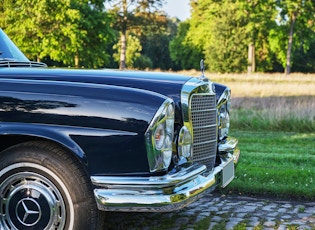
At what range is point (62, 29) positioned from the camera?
92.8ft

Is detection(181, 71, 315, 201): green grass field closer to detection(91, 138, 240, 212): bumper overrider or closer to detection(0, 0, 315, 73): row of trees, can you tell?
detection(91, 138, 240, 212): bumper overrider

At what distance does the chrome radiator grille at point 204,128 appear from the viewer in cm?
407

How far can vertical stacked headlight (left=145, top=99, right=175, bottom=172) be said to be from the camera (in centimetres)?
340

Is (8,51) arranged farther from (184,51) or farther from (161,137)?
(184,51)

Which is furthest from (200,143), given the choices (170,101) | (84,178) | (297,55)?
(297,55)

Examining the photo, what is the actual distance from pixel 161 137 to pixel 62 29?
84.6ft

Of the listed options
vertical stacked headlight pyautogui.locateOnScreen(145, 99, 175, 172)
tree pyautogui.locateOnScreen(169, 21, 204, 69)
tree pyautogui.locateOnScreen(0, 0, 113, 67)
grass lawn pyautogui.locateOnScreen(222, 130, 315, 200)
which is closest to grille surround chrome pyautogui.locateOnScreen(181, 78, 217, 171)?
vertical stacked headlight pyautogui.locateOnScreen(145, 99, 175, 172)

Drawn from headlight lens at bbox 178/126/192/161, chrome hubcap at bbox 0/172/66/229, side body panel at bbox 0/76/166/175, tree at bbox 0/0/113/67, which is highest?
tree at bbox 0/0/113/67

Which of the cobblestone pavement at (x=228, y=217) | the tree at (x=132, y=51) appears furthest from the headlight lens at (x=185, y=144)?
the tree at (x=132, y=51)

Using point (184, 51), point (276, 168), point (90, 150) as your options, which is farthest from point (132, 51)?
point (90, 150)

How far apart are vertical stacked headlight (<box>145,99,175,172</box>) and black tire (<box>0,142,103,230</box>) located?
501 mm

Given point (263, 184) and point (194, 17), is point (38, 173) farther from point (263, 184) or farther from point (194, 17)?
point (194, 17)

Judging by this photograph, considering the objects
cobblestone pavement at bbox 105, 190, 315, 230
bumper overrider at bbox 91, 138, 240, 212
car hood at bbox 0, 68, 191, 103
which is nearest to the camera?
bumper overrider at bbox 91, 138, 240, 212

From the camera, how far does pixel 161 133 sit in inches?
138
